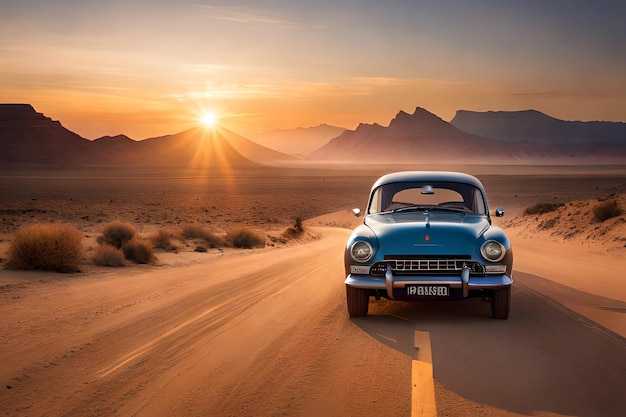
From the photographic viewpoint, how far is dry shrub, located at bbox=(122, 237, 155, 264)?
54.5ft

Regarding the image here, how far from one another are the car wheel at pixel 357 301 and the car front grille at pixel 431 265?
554 mm

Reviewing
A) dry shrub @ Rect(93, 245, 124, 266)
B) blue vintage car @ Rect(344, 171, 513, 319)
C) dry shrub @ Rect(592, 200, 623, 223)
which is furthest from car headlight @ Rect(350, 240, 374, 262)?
dry shrub @ Rect(592, 200, 623, 223)

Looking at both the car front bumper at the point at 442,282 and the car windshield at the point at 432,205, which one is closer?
A: the car front bumper at the point at 442,282

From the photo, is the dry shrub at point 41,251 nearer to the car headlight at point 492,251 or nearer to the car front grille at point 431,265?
the car front grille at point 431,265

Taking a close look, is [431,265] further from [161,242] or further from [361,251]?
[161,242]

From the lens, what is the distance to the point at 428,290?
7.30 meters

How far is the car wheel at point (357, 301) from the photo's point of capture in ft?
25.7

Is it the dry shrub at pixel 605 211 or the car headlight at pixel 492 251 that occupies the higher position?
the car headlight at pixel 492 251

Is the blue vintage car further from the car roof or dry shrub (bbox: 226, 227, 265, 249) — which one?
dry shrub (bbox: 226, 227, 265, 249)

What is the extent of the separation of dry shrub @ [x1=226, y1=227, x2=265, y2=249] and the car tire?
17.7m

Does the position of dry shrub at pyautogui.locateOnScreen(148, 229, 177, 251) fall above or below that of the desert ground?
below

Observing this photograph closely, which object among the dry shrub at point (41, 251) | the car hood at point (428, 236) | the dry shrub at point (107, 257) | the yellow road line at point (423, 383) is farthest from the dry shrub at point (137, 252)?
the yellow road line at point (423, 383)

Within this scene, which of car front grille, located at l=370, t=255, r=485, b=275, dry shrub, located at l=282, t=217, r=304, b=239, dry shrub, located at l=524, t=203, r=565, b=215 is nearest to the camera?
car front grille, located at l=370, t=255, r=485, b=275

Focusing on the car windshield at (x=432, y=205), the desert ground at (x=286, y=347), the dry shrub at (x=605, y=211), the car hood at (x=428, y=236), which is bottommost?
the dry shrub at (x=605, y=211)
